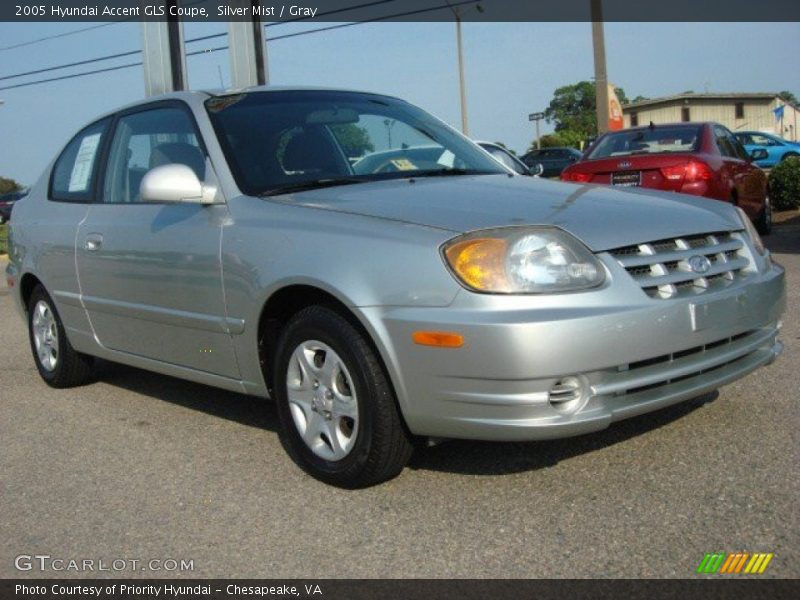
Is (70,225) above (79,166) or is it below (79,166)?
below

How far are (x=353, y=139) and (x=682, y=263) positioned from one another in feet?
5.95

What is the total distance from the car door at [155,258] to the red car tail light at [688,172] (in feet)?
19.6

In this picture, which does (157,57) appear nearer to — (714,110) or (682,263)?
(682,263)

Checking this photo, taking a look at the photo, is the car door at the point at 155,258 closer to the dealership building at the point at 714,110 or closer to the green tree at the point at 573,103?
the dealership building at the point at 714,110

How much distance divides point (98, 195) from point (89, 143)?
506 mm

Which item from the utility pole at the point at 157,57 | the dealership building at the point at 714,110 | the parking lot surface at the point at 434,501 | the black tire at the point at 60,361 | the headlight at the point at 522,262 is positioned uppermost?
the dealership building at the point at 714,110

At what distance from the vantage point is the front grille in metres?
3.39

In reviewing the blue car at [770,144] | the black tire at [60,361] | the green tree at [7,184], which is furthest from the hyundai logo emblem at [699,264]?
the green tree at [7,184]

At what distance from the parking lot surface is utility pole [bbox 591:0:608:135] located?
18.0 metres

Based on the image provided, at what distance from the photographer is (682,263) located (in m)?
3.53

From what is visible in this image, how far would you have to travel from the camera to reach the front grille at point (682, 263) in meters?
3.39

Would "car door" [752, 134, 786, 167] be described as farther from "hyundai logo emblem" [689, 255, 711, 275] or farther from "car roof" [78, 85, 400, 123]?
"hyundai logo emblem" [689, 255, 711, 275]

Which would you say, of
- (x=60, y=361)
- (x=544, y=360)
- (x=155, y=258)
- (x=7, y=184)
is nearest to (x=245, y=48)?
(x=60, y=361)

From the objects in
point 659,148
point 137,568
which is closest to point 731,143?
point 659,148
